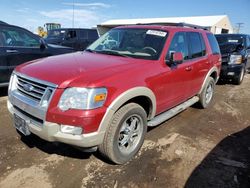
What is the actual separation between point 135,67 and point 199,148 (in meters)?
1.69

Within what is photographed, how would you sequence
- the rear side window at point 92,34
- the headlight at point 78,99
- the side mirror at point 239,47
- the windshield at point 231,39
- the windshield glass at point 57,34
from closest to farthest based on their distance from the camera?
the headlight at point 78,99, the side mirror at point 239,47, the windshield at point 231,39, the windshield glass at point 57,34, the rear side window at point 92,34

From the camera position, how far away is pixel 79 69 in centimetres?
321

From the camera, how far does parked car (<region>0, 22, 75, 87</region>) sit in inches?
239

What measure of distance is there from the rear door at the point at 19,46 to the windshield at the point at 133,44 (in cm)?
261

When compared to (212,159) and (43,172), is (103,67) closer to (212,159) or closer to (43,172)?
(43,172)

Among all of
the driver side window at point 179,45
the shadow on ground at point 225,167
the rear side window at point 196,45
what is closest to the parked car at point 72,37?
the rear side window at point 196,45

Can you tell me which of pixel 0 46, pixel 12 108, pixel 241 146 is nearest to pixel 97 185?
pixel 12 108

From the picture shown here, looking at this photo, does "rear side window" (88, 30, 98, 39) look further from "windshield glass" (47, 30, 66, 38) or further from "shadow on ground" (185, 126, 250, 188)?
"shadow on ground" (185, 126, 250, 188)

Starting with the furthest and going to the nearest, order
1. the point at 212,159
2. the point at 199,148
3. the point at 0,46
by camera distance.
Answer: the point at 0,46
the point at 199,148
the point at 212,159

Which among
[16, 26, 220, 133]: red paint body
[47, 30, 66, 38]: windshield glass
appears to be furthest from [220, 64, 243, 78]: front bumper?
[47, 30, 66, 38]: windshield glass

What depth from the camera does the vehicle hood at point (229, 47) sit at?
9070 millimetres

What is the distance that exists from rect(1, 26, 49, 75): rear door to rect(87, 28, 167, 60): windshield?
2.61 metres

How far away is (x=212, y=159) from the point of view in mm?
3719

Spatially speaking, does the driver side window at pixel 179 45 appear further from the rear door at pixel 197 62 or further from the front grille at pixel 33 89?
the front grille at pixel 33 89
